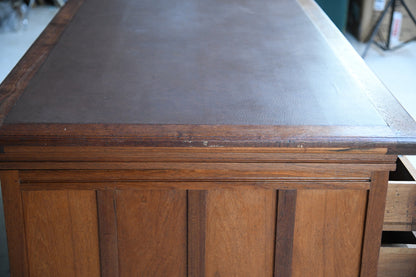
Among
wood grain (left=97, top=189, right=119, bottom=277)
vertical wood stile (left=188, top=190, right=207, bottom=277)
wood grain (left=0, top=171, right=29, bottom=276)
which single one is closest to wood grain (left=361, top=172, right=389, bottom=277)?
vertical wood stile (left=188, top=190, right=207, bottom=277)

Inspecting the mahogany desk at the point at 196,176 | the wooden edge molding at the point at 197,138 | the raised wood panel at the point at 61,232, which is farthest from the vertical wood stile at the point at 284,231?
the raised wood panel at the point at 61,232

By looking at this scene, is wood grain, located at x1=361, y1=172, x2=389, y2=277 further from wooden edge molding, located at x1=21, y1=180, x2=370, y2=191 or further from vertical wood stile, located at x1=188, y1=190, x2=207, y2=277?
vertical wood stile, located at x1=188, y1=190, x2=207, y2=277

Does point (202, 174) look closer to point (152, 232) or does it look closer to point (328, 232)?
point (152, 232)

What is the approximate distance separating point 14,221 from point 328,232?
2.11 feet

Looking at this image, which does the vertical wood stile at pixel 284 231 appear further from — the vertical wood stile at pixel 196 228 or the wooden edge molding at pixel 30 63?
the wooden edge molding at pixel 30 63

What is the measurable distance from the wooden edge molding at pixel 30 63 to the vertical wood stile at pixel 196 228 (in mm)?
416

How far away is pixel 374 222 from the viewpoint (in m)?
1.18

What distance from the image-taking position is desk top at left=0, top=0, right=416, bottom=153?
1.13 meters

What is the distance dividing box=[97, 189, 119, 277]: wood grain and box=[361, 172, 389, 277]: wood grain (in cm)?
52

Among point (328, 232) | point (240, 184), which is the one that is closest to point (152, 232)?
point (240, 184)

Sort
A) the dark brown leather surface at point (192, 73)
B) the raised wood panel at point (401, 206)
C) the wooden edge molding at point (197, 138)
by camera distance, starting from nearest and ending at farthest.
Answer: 1. the wooden edge molding at point (197, 138)
2. the dark brown leather surface at point (192, 73)
3. the raised wood panel at point (401, 206)

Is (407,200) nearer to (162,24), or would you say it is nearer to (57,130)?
(57,130)

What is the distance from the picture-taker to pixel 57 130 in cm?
110

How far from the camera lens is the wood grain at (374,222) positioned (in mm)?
1152
